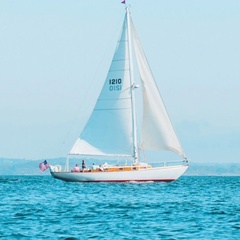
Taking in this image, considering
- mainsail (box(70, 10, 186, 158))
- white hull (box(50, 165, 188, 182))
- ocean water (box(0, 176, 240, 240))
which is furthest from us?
mainsail (box(70, 10, 186, 158))

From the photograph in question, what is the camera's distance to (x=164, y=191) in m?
72.6

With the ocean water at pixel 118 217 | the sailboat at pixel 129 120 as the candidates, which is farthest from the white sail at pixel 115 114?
the ocean water at pixel 118 217

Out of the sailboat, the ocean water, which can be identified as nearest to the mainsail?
the sailboat

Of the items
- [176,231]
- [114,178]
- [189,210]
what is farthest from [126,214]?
[114,178]

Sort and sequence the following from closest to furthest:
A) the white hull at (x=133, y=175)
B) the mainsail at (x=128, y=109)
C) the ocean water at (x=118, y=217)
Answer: the ocean water at (x=118, y=217)
the white hull at (x=133, y=175)
the mainsail at (x=128, y=109)

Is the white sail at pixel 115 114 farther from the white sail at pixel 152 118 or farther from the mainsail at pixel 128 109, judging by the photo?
the white sail at pixel 152 118

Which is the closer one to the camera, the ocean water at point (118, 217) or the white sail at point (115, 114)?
the ocean water at point (118, 217)

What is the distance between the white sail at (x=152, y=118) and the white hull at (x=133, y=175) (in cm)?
225

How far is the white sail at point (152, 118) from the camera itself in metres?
84.1

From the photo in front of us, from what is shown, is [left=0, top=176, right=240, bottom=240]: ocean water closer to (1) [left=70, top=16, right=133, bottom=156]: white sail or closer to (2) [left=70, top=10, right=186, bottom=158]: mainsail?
(2) [left=70, top=10, right=186, bottom=158]: mainsail

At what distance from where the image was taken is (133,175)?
82.7 meters

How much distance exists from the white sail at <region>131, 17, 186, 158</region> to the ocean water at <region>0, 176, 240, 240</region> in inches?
640

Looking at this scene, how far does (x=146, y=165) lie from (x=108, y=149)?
4598 millimetres

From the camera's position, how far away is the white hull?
82750 millimetres
